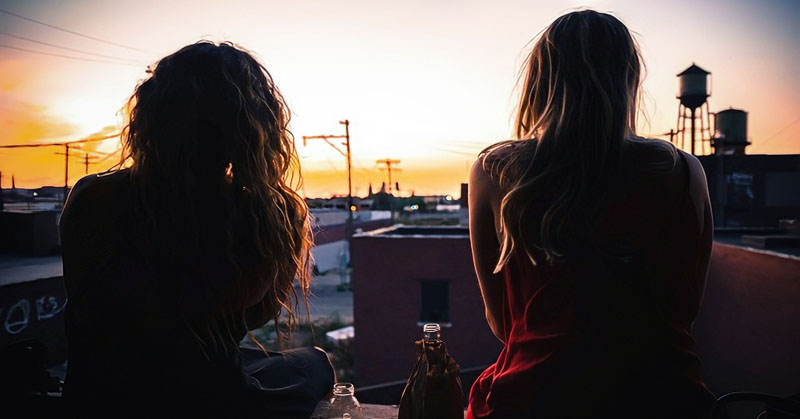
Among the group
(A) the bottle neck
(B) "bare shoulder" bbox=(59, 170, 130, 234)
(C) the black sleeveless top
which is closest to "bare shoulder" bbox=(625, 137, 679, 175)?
(A) the bottle neck

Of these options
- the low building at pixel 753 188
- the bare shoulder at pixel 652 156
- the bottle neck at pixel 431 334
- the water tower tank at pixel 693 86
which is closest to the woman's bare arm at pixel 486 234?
the bottle neck at pixel 431 334

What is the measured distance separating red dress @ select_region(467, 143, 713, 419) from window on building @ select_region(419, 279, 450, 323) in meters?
13.7

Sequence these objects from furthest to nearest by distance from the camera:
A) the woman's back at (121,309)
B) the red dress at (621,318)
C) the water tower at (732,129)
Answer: the water tower at (732,129) → the woman's back at (121,309) → the red dress at (621,318)

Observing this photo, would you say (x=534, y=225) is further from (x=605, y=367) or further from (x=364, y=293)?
(x=364, y=293)

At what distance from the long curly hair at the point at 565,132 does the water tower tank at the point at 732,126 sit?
27.7 metres

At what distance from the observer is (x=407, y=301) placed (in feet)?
45.9

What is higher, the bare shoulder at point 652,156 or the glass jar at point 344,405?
the bare shoulder at point 652,156

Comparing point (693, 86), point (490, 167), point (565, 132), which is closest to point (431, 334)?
point (490, 167)

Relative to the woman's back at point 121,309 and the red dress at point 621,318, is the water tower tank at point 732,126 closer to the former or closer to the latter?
the red dress at point 621,318

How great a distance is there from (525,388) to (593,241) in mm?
315

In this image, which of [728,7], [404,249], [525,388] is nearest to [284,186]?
[525,388]

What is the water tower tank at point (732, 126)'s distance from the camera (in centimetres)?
2541

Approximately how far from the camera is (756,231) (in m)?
14.2

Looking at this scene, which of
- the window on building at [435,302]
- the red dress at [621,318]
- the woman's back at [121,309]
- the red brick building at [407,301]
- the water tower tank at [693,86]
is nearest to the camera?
the red dress at [621,318]
